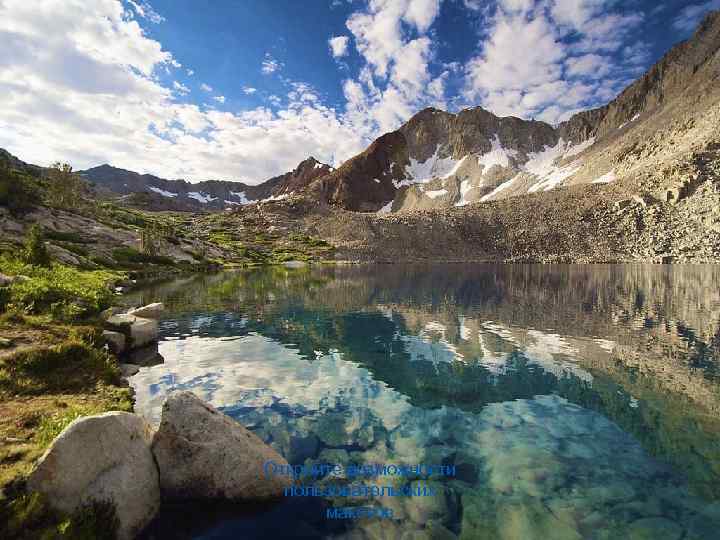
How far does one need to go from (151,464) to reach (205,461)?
1301mm

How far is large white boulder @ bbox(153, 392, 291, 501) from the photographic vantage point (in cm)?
999

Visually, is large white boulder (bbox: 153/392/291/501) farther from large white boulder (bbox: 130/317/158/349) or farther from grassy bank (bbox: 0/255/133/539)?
large white boulder (bbox: 130/317/158/349)

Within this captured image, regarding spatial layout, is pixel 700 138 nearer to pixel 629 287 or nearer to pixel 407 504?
pixel 629 287

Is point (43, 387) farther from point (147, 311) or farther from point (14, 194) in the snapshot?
point (14, 194)

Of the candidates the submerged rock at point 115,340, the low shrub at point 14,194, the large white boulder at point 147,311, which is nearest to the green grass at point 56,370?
the submerged rock at point 115,340

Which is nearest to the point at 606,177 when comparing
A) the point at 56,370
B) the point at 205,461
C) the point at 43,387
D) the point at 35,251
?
the point at 35,251

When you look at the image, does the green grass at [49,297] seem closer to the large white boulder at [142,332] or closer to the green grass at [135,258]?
the large white boulder at [142,332]

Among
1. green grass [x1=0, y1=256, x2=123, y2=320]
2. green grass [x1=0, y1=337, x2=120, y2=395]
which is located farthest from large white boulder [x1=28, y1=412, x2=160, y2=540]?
green grass [x1=0, y1=256, x2=123, y2=320]

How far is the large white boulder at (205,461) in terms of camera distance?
32.8 ft

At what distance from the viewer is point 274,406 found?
16906 millimetres

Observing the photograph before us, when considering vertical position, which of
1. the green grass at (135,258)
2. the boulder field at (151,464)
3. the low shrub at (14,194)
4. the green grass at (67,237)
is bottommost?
the green grass at (135,258)

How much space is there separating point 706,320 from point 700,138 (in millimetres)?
171521

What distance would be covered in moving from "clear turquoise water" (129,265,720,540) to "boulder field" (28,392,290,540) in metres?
0.52

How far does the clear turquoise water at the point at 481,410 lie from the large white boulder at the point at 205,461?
0.46m
